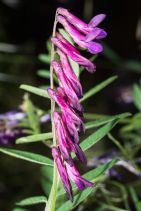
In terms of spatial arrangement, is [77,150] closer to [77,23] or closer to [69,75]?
[69,75]

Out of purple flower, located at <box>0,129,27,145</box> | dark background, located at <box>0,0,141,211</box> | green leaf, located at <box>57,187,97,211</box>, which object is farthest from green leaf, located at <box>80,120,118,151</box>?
dark background, located at <box>0,0,141,211</box>

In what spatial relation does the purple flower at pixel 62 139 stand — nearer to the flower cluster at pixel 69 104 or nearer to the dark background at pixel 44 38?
the flower cluster at pixel 69 104

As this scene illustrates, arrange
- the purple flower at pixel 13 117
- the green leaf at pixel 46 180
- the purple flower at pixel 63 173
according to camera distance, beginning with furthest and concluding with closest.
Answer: the purple flower at pixel 13 117 < the green leaf at pixel 46 180 < the purple flower at pixel 63 173

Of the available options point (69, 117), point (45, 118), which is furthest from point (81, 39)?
point (45, 118)

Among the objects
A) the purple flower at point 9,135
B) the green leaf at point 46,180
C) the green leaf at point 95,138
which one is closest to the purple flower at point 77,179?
the green leaf at point 95,138

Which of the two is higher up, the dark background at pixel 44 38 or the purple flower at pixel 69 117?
the dark background at pixel 44 38

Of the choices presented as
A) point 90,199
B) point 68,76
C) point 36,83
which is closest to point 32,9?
point 36,83

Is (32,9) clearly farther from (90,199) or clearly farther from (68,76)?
(68,76)
